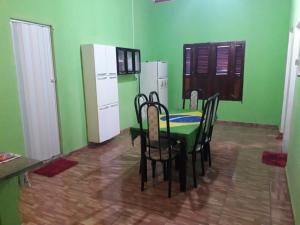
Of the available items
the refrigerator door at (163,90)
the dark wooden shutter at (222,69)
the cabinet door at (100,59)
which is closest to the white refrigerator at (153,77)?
the refrigerator door at (163,90)

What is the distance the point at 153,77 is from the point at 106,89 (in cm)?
163

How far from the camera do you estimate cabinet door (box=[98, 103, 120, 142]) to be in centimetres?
411

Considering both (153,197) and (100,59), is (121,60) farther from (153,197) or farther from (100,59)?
(153,197)

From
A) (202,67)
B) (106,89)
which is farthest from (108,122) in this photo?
(202,67)

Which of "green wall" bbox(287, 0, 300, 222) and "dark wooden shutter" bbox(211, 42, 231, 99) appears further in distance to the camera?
"dark wooden shutter" bbox(211, 42, 231, 99)

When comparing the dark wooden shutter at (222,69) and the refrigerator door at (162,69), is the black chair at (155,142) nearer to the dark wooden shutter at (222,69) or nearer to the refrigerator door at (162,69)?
the refrigerator door at (162,69)

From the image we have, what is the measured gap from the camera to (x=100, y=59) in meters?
3.96

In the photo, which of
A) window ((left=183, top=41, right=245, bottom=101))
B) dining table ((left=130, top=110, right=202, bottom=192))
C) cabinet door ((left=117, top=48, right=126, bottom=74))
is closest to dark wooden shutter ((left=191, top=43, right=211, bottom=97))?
window ((left=183, top=41, right=245, bottom=101))

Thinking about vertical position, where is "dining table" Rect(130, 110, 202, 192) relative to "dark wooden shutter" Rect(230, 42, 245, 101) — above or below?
below

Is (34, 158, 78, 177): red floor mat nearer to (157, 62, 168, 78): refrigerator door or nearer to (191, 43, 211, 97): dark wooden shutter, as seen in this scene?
(157, 62, 168, 78): refrigerator door

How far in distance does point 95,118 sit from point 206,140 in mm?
1967

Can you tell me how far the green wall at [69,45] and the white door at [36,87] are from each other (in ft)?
0.37

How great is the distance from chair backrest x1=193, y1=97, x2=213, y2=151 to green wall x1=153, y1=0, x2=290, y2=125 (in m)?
2.88

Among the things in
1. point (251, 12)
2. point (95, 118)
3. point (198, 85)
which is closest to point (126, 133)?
point (95, 118)
